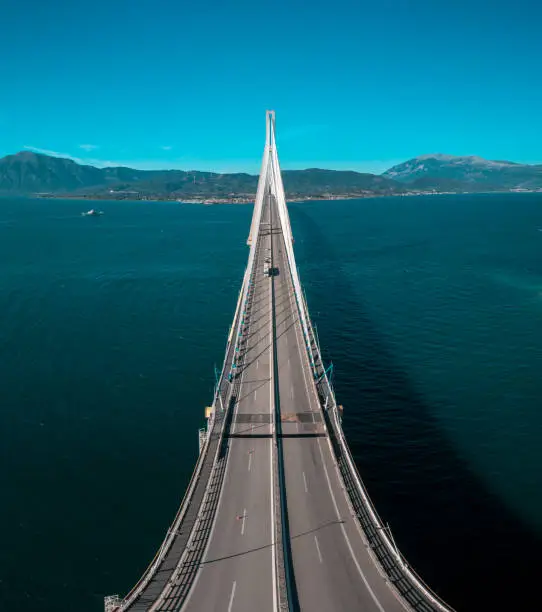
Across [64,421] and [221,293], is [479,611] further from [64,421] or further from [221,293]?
[221,293]

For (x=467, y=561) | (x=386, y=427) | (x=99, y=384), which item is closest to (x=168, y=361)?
(x=99, y=384)

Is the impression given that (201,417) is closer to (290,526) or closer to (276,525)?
(290,526)

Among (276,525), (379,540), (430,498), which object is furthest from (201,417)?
(379,540)

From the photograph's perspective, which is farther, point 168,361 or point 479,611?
point 168,361

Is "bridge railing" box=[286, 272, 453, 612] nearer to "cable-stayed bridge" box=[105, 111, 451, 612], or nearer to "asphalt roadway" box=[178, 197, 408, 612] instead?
"cable-stayed bridge" box=[105, 111, 451, 612]

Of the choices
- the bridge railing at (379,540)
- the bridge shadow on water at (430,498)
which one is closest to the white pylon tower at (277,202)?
the bridge shadow on water at (430,498)

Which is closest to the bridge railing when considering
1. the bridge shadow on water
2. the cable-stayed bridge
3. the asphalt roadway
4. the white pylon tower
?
the cable-stayed bridge
